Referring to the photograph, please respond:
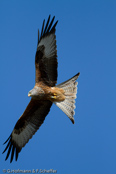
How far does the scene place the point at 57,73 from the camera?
630cm

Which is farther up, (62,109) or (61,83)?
(61,83)

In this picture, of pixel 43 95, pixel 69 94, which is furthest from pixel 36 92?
pixel 69 94

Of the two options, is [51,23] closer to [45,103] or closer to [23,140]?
[45,103]

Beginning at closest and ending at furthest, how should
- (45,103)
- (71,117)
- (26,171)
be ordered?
(26,171)
(71,117)
(45,103)

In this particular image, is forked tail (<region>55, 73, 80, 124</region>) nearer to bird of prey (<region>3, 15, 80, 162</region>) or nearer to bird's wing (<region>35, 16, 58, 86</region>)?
bird of prey (<region>3, 15, 80, 162</region>)

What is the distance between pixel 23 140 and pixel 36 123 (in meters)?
0.54

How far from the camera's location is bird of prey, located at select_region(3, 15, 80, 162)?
6141 mm

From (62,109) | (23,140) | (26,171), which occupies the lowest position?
(26,171)

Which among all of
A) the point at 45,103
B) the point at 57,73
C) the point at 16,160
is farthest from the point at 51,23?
the point at 16,160

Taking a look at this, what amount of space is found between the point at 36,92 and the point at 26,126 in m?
1.24

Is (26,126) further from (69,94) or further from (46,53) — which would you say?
(46,53)

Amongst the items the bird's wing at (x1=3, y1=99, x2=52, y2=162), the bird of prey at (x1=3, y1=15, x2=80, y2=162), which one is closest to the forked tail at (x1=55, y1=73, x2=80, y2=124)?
the bird of prey at (x1=3, y1=15, x2=80, y2=162)

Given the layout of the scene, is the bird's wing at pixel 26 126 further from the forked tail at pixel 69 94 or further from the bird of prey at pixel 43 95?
the forked tail at pixel 69 94

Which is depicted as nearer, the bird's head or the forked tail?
the bird's head
